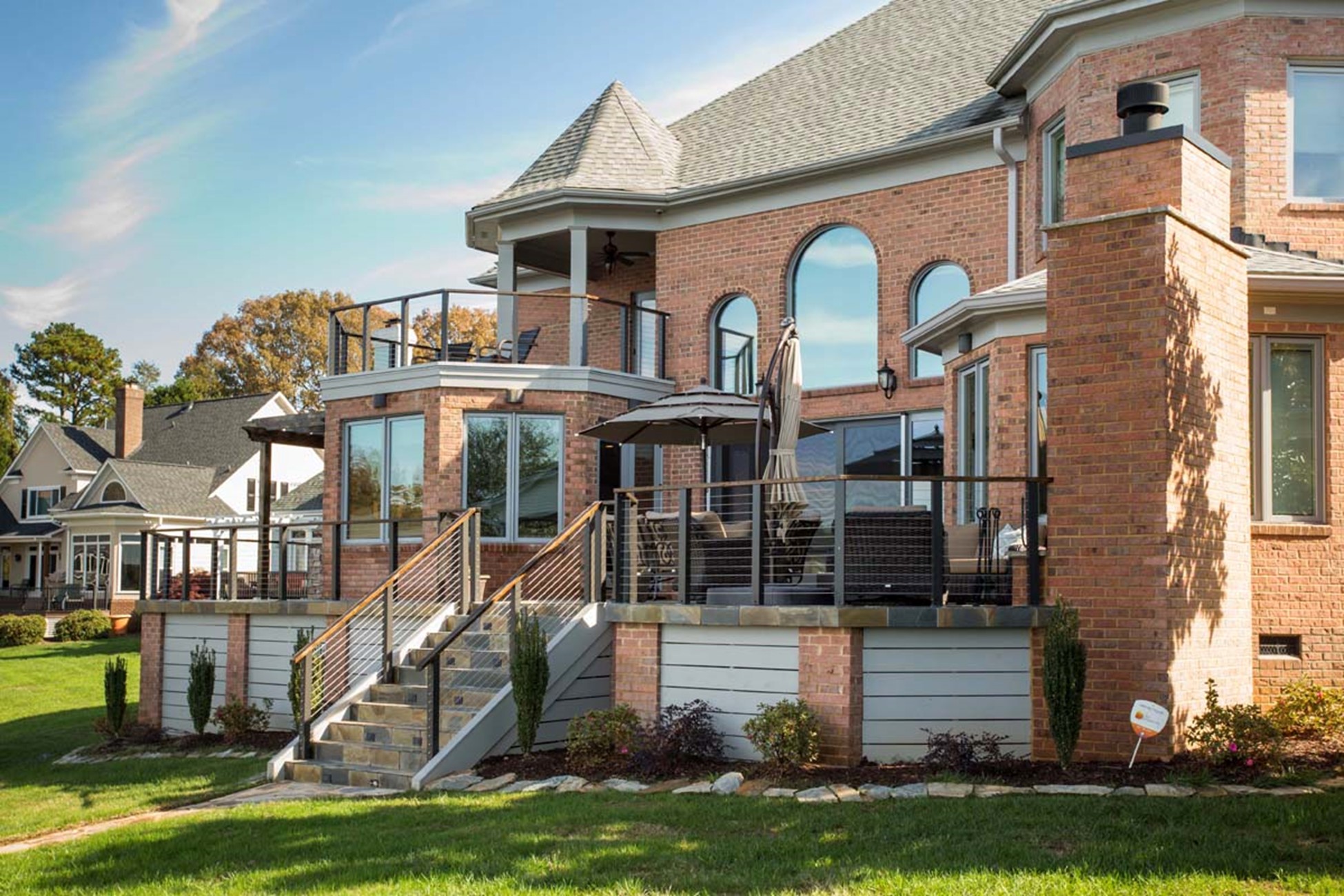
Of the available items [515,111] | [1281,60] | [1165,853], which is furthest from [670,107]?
[1165,853]

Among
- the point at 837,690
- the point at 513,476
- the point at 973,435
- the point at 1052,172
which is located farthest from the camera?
the point at 513,476

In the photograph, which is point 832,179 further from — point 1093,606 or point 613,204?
point 1093,606

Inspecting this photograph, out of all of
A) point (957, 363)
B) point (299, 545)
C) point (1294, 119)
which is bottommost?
point (299, 545)

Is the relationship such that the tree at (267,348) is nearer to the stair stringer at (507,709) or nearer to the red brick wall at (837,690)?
the stair stringer at (507,709)

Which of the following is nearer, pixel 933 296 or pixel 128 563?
pixel 933 296

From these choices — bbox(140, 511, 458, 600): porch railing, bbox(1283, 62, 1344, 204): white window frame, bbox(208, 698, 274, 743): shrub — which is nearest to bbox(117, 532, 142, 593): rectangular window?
bbox(140, 511, 458, 600): porch railing

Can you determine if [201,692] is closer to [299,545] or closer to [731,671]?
[299,545]

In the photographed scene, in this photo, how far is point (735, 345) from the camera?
1962 centimetres

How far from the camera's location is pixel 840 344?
18500 mm

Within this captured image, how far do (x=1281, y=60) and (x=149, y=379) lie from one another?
237 ft

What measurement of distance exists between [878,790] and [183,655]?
39.1ft

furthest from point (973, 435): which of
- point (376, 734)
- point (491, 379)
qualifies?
point (376, 734)

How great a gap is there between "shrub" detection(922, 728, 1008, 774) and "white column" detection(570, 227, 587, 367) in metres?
10.2

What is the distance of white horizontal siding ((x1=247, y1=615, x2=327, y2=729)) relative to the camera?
16891 mm
